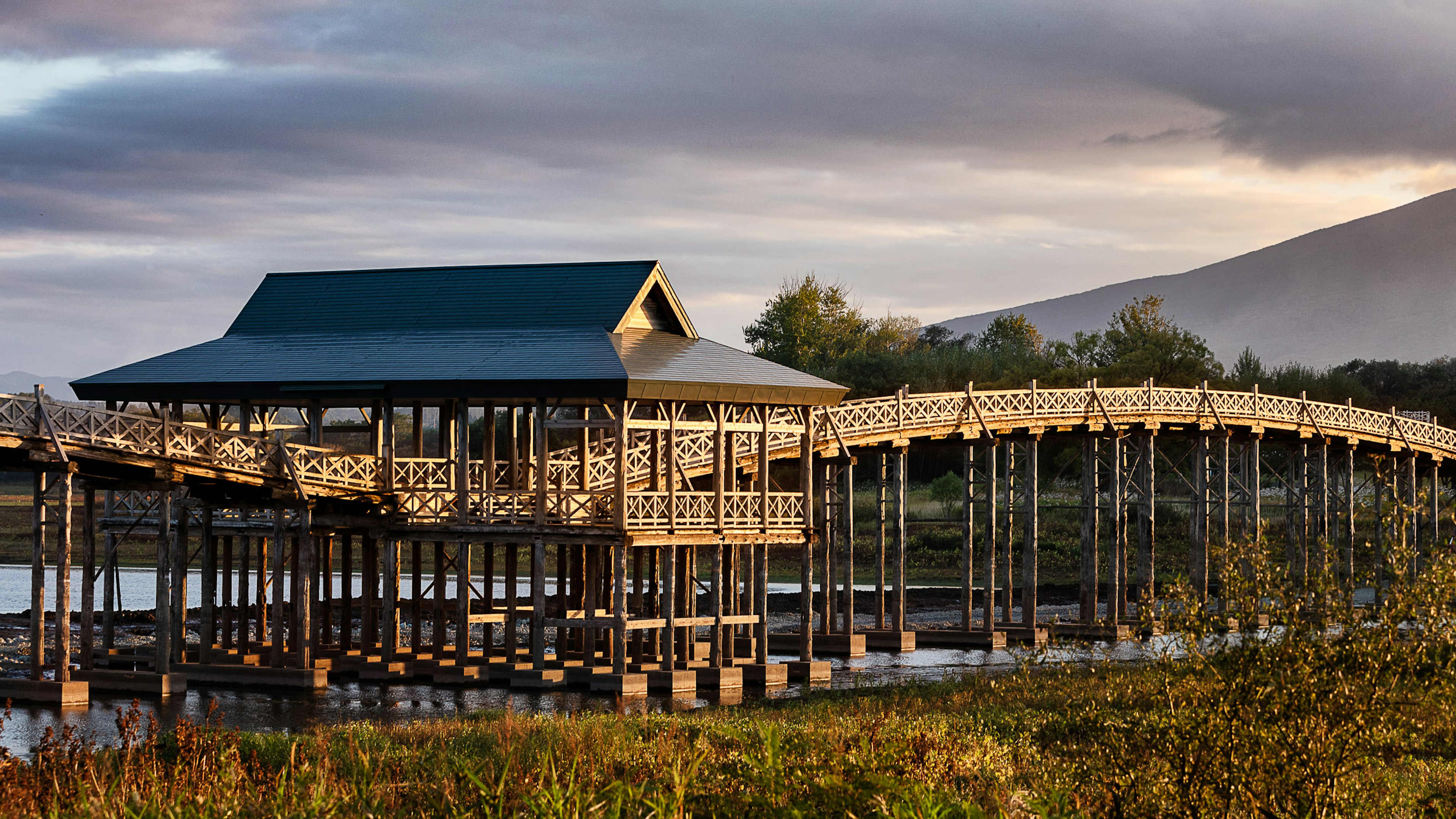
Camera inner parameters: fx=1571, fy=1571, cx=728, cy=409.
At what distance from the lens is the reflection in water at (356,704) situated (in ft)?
86.5

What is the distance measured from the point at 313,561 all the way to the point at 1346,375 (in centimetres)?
9320

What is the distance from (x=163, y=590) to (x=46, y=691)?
9.94ft

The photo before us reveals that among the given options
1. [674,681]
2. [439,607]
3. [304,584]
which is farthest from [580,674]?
[304,584]

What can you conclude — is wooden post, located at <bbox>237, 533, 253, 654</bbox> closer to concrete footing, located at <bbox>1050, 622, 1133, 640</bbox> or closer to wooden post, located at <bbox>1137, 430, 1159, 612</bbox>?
concrete footing, located at <bbox>1050, 622, 1133, 640</bbox>

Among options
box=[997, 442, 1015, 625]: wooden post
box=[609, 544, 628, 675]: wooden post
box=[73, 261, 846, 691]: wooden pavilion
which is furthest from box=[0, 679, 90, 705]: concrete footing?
box=[997, 442, 1015, 625]: wooden post

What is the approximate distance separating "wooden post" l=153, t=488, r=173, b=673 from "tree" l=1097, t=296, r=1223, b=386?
231 ft

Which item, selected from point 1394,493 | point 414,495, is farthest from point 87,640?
point 1394,493

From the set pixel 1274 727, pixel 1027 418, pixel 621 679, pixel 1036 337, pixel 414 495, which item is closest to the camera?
pixel 1274 727

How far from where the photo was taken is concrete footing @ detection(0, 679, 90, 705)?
29.0 m

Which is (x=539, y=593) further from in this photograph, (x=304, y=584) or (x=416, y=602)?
(x=304, y=584)

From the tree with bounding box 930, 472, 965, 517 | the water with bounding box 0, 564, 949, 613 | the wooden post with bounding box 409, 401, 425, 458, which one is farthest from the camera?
the tree with bounding box 930, 472, 965, 517

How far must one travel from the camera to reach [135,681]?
A: 103 ft

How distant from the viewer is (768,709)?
26.3 m

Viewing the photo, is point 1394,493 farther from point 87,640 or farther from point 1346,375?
point 1346,375
